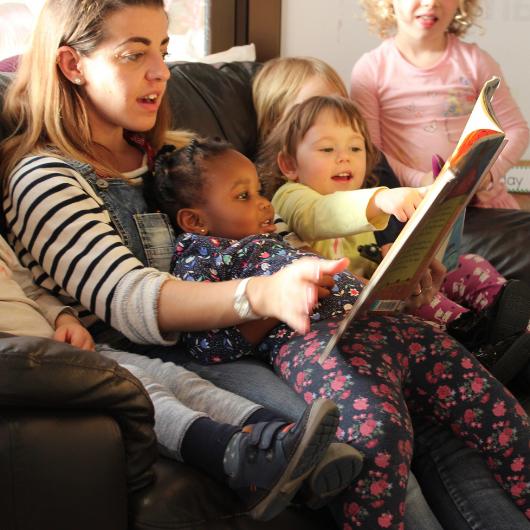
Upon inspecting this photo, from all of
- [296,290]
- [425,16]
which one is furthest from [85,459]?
[425,16]

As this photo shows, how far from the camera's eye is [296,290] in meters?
1.14

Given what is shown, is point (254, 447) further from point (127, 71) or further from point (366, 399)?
point (127, 71)

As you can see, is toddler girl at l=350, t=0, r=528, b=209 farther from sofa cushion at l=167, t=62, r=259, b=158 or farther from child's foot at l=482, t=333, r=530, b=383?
child's foot at l=482, t=333, r=530, b=383

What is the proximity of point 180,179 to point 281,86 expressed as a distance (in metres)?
0.71

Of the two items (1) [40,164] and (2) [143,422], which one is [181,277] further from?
(2) [143,422]

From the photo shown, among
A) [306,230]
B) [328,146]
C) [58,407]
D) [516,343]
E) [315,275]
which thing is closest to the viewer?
[58,407]

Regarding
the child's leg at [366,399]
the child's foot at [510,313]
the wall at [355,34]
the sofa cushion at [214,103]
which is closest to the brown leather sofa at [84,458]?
the child's leg at [366,399]

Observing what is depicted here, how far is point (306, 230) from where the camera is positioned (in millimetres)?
1752

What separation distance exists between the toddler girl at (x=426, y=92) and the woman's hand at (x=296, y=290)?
1.43 metres

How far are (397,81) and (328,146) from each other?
83 centimetres

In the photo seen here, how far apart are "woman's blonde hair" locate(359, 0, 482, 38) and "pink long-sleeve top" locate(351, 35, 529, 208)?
3.6 inches

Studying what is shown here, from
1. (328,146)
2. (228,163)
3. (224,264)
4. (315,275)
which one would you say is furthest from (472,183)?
(328,146)

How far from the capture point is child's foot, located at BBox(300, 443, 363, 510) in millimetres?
1072

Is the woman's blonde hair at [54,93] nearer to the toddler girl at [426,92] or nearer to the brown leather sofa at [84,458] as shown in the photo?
the brown leather sofa at [84,458]
